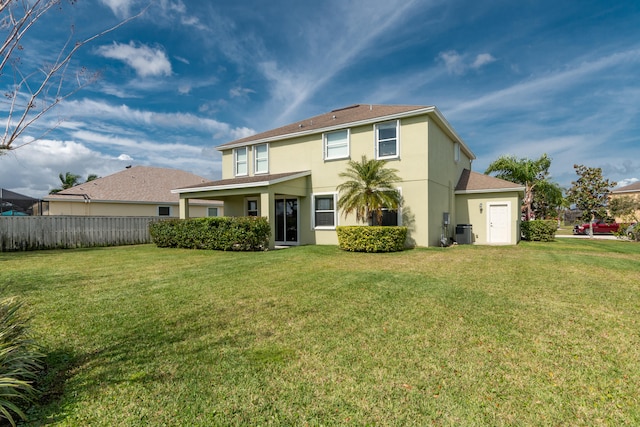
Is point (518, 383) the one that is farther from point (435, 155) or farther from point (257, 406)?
point (435, 155)

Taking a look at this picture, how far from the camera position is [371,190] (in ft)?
39.5

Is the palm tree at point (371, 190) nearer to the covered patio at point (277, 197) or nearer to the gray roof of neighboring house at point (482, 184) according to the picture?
the covered patio at point (277, 197)

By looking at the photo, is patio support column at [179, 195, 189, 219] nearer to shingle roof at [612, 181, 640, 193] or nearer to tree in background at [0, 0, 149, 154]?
tree in background at [0, 0, 149, 154]

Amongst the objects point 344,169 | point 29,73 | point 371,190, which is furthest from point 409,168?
point 29,73

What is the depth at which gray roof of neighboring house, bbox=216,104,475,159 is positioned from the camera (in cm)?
1245

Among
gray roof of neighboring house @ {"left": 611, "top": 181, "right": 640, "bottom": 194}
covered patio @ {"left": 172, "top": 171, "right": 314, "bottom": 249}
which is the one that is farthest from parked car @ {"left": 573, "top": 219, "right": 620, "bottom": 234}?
covered patio @ {"left": 172, "top": 171, "right": 314, "bottom": 249}

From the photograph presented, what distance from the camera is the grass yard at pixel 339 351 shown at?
2.34 meters

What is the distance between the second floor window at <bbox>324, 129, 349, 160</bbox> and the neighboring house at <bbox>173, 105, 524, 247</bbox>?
0.05 metres

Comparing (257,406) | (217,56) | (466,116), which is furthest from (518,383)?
(466,116)

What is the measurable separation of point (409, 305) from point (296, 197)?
10.9 m

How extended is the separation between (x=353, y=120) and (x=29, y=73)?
1179 centimetres

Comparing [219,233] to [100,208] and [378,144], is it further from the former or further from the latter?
[100,208]

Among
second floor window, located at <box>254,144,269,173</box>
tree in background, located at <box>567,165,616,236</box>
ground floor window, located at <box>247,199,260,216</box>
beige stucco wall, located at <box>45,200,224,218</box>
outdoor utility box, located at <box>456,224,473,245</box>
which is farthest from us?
beige stucco wall, located at <box>45,200,224,218</box>

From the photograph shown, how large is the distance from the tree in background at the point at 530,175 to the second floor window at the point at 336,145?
16666 mm
